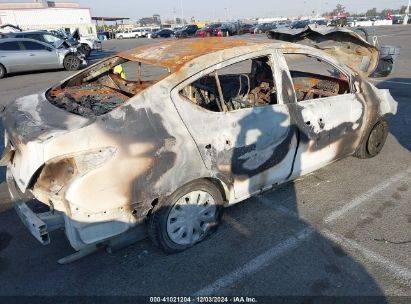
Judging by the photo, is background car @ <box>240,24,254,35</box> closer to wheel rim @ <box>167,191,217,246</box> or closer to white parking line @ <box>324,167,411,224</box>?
white parking line @ <box>324,167,411,224</box>

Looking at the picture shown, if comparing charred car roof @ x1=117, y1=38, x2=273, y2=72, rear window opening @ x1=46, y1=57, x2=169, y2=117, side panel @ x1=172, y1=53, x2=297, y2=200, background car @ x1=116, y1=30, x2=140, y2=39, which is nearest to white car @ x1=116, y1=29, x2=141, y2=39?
background car @ x1=116, y1=30, x2=140, y2=39

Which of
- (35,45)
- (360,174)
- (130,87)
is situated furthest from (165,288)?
(35,45)

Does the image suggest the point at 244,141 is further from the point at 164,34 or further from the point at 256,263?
the point at 164,34

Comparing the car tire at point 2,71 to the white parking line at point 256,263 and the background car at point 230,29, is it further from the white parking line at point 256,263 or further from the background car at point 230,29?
the background car at point 230,29

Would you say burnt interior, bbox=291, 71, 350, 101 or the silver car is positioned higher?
burnt interior, bbox=291, 71, 350, 101

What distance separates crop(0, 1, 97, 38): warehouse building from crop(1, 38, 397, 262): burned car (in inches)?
2060

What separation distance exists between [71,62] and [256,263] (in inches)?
596

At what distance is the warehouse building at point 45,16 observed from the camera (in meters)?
51.1

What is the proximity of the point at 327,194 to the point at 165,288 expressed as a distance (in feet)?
7.40

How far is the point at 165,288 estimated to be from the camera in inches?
105

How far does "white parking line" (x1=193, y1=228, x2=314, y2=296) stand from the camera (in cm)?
267

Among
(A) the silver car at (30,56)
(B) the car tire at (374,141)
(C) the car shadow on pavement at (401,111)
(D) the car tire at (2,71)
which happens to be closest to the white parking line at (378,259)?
(B) the car tire at (374,141)

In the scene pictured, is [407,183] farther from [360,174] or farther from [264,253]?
[264,253]

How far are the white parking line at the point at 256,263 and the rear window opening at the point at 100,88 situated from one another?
162 centimetres
